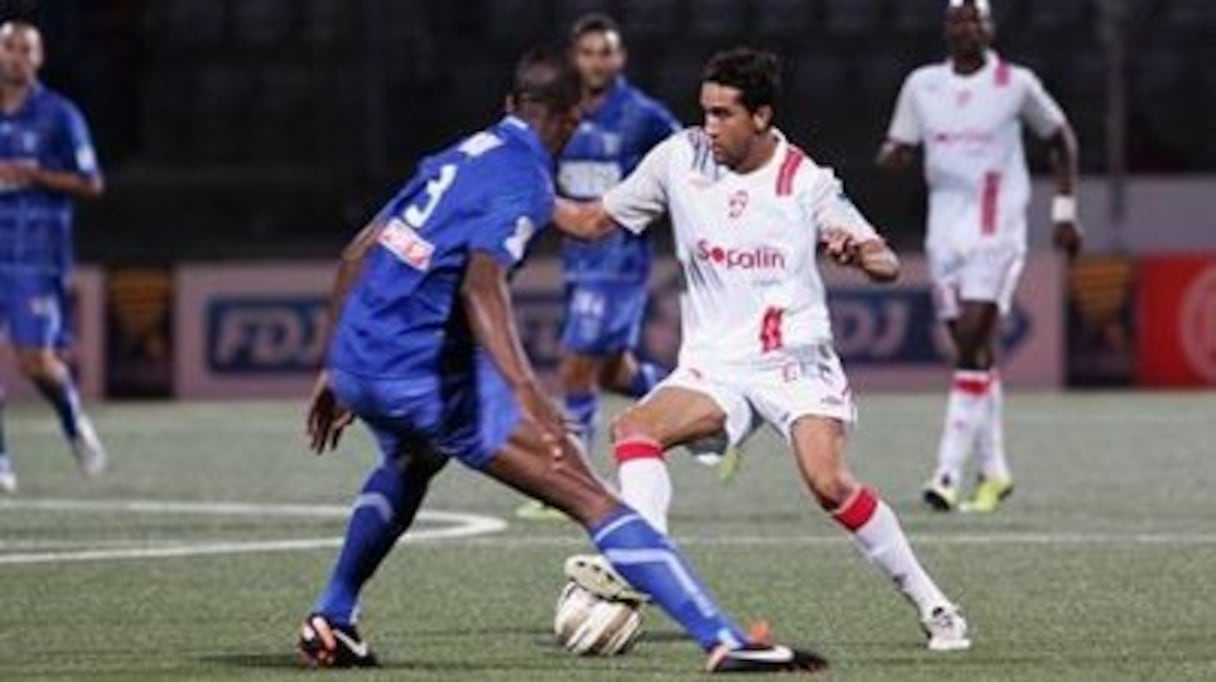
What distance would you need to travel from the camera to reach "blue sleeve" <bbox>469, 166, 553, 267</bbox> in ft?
34.1

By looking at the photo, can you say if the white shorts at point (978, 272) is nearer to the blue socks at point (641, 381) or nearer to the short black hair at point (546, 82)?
the blue socks at point (641, 381)

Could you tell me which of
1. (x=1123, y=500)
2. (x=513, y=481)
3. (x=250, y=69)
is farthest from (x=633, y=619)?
(x=250, y=69)

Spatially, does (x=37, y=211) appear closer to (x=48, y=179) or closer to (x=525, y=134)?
(x=48, y=179)

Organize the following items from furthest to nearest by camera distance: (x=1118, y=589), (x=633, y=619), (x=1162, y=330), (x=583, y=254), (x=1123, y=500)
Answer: (x=1162, y=330) → (x=583, y=254) → (x=1123, y=500) → (x=1118, y=589) → (x=633, y=619)

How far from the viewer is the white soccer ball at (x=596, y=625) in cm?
1107

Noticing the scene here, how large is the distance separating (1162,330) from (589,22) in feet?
33.9

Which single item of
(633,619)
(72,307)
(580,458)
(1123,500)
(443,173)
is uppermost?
(443,173)

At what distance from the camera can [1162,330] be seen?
27.1 m

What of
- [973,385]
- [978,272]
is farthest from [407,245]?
[978,272]

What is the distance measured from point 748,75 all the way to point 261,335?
16598 millimetres

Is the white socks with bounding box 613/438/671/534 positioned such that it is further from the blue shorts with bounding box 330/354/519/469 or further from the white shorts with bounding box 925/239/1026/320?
the white shorts with bounding box 925/239/1026/320

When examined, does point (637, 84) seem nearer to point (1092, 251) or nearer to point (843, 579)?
point (1092, 251)

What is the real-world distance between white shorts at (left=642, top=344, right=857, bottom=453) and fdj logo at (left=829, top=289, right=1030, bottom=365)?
15216mm

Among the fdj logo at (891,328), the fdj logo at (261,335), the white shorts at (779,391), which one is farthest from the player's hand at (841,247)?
the fdj logo at (261,335)
